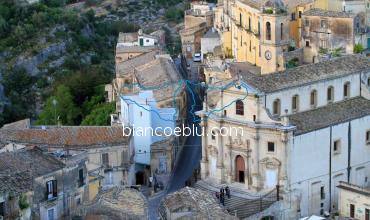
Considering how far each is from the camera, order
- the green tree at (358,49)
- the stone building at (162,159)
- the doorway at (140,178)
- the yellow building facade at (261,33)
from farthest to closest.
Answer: the yellow building facade at (261,33)
the green tree at (358,49)
the doorway at (140,178)
the stone building at (162,159)

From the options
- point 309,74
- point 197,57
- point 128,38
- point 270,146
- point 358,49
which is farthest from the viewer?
point 128,38

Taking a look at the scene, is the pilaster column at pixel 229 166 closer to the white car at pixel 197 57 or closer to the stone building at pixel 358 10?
the stone building at pixel 358 10

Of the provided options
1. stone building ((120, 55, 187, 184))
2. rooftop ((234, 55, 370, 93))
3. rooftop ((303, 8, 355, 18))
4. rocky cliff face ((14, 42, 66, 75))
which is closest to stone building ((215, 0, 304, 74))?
rooftop ((303, 8, 355, 18))

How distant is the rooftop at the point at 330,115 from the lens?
50719 millimetres

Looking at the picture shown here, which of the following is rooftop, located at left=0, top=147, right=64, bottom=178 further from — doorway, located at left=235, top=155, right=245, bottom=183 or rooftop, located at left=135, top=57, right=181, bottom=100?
rooftop, located at left=135, top=57, right=181, bottom=100

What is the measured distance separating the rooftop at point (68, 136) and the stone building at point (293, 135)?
226 inches

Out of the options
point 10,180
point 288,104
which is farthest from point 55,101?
point 10,180

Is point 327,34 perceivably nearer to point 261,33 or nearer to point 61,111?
point 261,33

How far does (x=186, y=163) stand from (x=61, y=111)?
1507cm

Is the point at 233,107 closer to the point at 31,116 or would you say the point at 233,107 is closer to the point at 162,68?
the point at 162,68

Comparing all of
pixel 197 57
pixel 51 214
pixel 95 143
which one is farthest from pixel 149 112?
pixel 197 57

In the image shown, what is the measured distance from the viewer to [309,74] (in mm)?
52719

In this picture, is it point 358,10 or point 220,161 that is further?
point 358,10

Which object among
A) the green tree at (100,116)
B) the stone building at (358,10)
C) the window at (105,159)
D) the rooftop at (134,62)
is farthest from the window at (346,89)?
the rooftop at (134,62)
